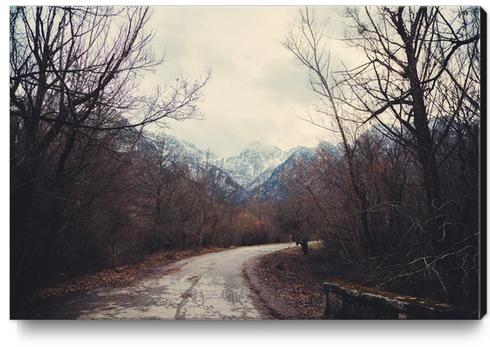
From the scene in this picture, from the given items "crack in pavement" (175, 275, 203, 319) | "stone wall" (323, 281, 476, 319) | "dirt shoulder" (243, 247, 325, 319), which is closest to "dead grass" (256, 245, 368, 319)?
"dirt shoulder" (243, 247, 325, 319)

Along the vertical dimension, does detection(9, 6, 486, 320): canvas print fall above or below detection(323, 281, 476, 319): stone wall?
above

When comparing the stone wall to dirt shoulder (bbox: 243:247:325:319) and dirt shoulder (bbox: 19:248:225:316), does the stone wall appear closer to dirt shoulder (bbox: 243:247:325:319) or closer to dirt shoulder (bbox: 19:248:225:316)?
dirt shoulder (bbox: 243:247:325:319)

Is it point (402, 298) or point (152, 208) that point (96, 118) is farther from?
point (152, 208)

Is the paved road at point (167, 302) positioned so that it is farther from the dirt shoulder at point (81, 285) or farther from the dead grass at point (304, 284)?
the dead grass at point (304, 284)

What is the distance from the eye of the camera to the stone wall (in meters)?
2.94

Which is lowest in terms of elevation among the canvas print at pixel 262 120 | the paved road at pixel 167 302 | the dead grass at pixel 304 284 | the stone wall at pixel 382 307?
the dead grass at pixel 304 284

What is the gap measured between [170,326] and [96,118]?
2.81 metres

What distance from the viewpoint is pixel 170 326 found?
3.24m

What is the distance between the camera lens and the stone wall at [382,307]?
2941 mm

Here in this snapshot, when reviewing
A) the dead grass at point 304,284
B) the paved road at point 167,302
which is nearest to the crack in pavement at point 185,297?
the paved road at point 167,302

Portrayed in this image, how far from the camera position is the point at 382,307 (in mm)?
3033

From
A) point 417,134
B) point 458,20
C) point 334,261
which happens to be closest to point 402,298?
point 417,134

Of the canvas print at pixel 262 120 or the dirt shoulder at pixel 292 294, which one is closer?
the canvas print at pixel 262 120

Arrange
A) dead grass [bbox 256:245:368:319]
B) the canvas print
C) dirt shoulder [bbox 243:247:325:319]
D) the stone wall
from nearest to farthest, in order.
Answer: the stone wall → the canvas print → dirt shoulder [bbox 243:247:325:319] → dead grass [bbox 256:245:368:319]
